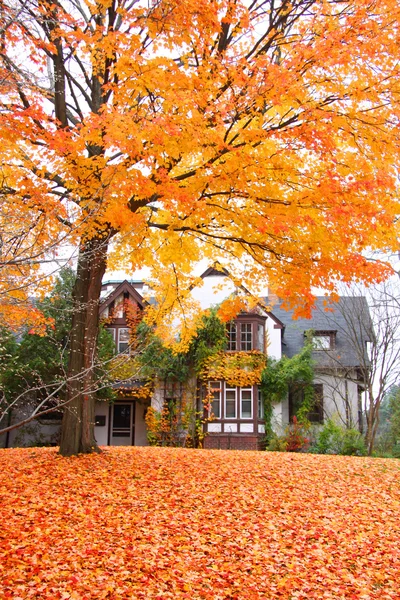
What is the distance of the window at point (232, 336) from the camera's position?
22408 mm

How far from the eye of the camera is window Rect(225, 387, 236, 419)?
71.7 ft

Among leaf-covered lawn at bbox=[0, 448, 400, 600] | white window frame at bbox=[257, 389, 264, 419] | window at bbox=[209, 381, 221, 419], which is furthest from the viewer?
white window frame at bbox=[257, 389, 264, 419]

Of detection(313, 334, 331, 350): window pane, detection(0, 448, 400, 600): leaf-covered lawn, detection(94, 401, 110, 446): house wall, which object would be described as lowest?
detection(0, 448, 400, 600): leaf-covered lawn

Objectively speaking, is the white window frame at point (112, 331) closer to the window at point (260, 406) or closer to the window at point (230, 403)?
the window at point (230, 403)

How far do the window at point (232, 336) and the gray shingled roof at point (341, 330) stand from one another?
274 centimetres

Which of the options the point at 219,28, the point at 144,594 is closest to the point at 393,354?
the point at 219,28

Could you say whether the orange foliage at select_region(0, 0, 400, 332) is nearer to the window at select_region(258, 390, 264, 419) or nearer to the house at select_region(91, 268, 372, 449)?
the house at select_region(91, 268, 372, 449)

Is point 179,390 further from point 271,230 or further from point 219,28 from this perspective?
point 219,28

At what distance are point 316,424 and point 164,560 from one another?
17184 millimetres

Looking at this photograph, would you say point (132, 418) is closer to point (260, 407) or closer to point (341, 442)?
point (260, 407)

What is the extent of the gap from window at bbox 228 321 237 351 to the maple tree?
39.9ft

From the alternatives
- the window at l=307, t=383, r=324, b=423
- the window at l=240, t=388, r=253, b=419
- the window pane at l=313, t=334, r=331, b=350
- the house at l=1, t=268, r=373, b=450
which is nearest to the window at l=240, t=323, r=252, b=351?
the house at l=1, t=268, r=373, b=450

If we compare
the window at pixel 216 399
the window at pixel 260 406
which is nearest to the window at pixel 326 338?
the window at pixel 260 406

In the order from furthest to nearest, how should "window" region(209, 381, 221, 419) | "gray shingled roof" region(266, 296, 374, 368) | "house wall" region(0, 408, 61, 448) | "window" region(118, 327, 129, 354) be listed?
"window" region(118, 327, 129, 354), "window" region(209, 381, 221, 419), "gray shingled roof" region(266, 296, 374, 368), "house wall" region(0, 408, 61, 448)
